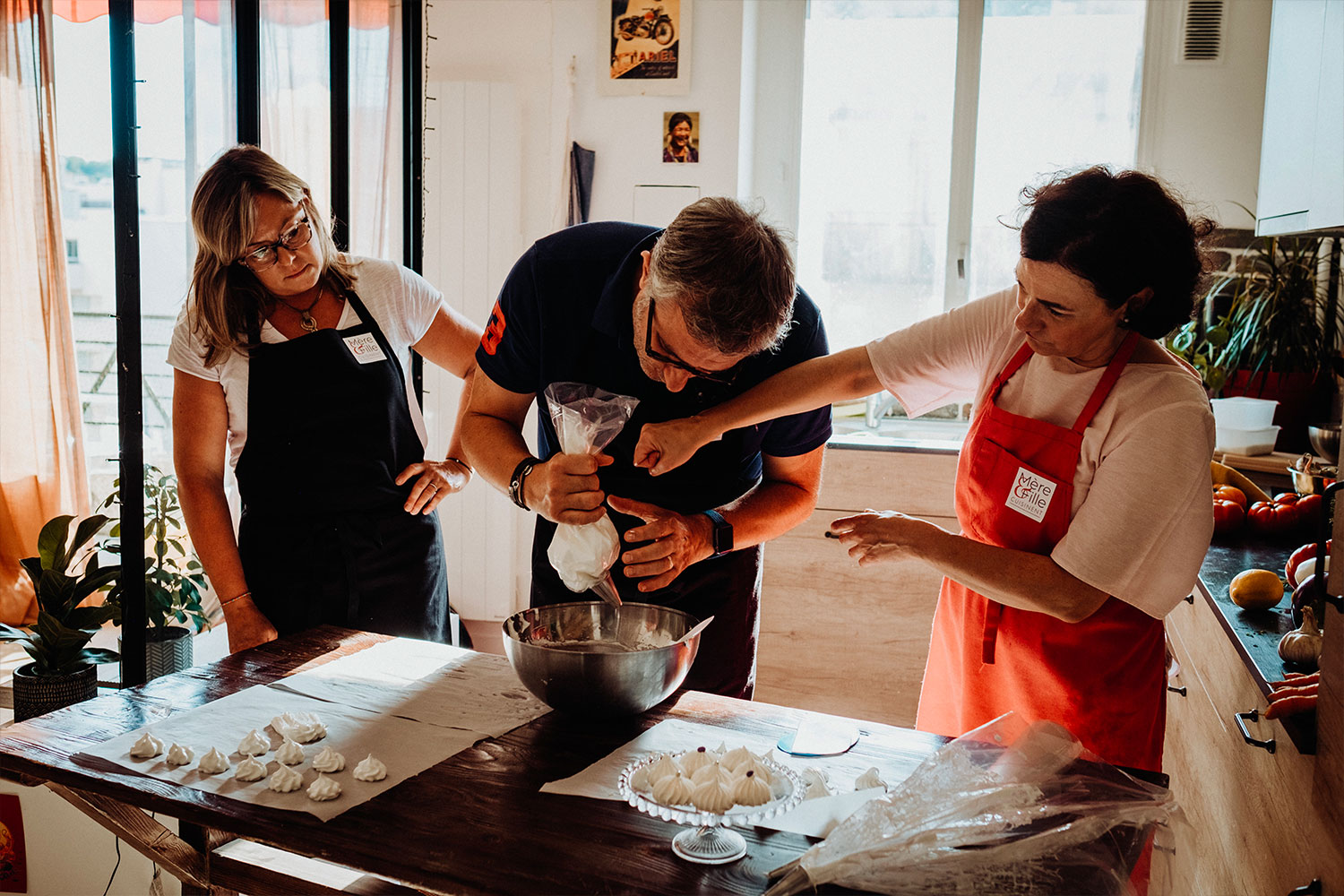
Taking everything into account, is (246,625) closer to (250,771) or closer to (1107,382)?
(250,771)

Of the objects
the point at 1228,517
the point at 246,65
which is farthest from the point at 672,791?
the point at 246,65

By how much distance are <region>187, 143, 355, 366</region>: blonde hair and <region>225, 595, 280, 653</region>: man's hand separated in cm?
47

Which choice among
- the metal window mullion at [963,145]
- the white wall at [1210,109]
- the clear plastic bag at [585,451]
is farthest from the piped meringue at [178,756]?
the white wall at [1210,109]

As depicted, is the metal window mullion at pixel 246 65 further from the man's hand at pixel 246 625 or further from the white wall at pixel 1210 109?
the white wall at pixel 1210 109

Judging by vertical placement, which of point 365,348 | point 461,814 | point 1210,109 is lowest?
point 461,814

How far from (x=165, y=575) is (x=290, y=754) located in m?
2.16

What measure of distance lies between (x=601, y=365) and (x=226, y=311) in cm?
75

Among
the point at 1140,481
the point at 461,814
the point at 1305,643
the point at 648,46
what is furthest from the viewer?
the point at 648,46

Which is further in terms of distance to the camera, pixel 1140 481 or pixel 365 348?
pixel 365 348

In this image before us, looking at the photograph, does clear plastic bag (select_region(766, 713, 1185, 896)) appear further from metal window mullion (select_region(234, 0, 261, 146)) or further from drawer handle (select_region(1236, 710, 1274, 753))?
metal window mullion (select_region(234, 0, 261, 146))

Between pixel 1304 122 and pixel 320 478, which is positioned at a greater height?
pixel 1304 122

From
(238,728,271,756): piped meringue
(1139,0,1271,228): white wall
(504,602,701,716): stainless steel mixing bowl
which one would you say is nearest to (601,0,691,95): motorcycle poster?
(1139,0,1271,228): white wall

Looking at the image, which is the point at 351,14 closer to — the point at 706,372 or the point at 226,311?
the point at 226,311

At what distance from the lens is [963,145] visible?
411cm
